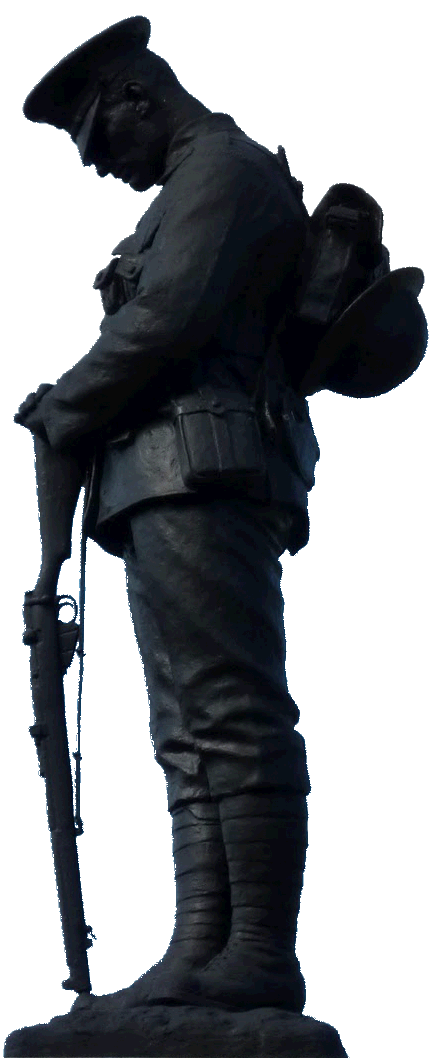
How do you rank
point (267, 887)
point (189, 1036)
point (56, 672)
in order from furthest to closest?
1. point (56, 672)
2. point (267, 887)
3. point (189, 1036)

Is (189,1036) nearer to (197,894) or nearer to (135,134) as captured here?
(197,894)

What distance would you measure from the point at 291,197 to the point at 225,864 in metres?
1.88

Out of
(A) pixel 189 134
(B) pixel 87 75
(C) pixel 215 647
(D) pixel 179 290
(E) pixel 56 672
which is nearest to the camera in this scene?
(C) pixel 215 647

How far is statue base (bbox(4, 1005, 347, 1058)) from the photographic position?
224 inches

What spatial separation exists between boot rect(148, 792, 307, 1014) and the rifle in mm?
497

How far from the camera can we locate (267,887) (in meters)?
6.08

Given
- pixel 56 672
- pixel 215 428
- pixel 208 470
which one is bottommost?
pixel 56 672

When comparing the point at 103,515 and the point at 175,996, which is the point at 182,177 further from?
the point at 175,996

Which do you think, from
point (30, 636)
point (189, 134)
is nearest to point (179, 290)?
point (189, 134)

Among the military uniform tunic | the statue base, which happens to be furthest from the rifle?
the statue base

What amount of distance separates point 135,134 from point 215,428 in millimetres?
1035

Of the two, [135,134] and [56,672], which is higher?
[135,134]

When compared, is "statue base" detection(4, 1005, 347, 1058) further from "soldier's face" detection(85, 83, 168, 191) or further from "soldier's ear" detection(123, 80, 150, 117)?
"soldier's ear" detection(123, 80, 150, 117)

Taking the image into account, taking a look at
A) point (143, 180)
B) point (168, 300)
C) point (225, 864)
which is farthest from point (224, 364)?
point (225, 864)
